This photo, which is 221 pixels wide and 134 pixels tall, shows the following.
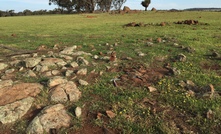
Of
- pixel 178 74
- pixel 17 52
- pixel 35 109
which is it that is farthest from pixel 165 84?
pixel 17 52

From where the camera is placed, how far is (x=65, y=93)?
504 cm

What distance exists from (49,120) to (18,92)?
1375mm

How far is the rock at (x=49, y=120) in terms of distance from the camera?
4.00 meters

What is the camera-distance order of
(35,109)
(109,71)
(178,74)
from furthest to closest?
(109,71)
(178,74)
(35,109)

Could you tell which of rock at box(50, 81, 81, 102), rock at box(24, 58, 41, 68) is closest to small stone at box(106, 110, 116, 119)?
rock at box(50, 81, 81, 102)

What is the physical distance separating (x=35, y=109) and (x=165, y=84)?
3.12 meters

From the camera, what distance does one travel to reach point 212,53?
7996 millimetres

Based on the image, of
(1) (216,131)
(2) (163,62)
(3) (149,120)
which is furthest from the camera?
(2) (163,62)

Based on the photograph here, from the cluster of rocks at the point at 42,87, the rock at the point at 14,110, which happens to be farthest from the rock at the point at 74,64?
the rock at the point at 14,110

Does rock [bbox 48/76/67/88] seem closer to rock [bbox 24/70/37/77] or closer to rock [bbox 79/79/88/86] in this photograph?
rock [bbox 79/79/88/86]

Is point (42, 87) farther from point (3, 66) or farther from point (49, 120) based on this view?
point (3, 66)

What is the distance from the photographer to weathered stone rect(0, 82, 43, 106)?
189 inches

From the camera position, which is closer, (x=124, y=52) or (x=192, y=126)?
(x=192, y=126)

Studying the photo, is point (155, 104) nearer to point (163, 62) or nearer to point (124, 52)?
point (163, 62)
